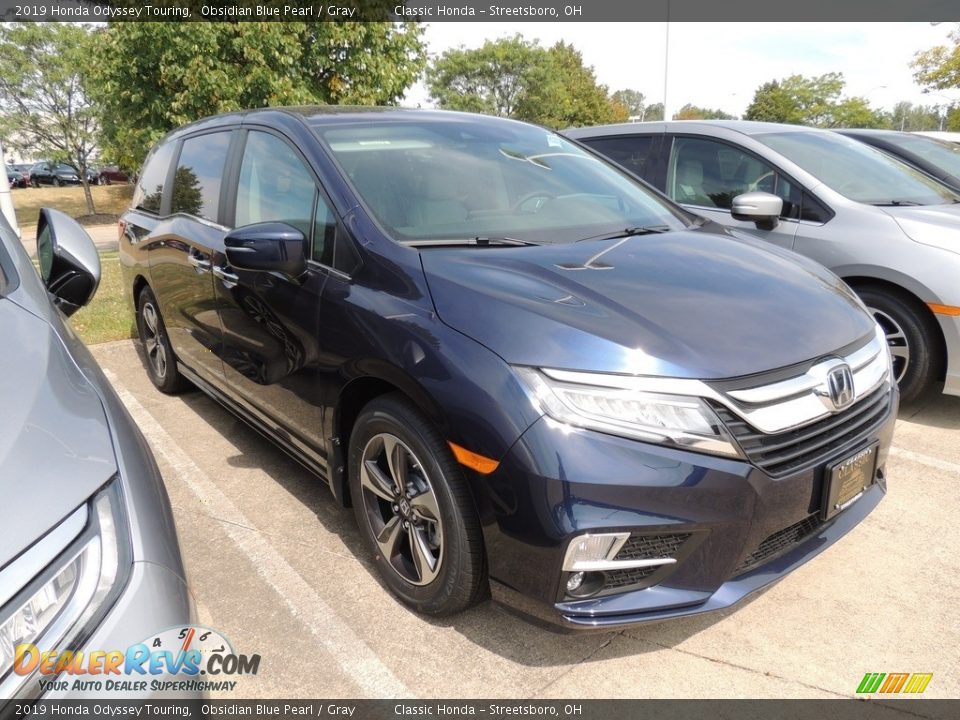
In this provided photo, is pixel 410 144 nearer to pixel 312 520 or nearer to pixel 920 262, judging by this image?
pixel 312 520

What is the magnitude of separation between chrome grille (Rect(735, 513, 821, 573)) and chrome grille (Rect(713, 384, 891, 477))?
198mm

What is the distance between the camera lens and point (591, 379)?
192 cm

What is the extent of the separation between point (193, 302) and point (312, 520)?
142 cm

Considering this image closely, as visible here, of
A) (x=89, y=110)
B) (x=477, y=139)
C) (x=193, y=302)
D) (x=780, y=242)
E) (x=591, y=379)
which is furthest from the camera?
(x=89, y=110)

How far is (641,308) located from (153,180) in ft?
12.3

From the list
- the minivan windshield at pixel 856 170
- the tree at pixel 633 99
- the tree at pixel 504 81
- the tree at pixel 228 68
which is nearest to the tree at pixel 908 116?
the tree at pixel 633 99

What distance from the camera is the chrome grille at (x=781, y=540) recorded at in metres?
2.07

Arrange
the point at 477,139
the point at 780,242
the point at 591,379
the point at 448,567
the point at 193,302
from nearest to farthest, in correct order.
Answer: the point at 591,379 < the point at 448,567 < the point at 477,139 < the point at 193,302 < the point at 780,242

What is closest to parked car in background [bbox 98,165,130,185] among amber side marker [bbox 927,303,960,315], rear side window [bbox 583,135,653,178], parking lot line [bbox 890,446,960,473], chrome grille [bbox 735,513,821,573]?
rear side window [bbox 583,135,653,178]

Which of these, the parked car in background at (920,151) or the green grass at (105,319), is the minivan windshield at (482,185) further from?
the parked car in background at (920,151)

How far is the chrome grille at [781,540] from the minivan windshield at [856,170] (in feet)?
9.83

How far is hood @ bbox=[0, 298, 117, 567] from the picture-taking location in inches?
50.1

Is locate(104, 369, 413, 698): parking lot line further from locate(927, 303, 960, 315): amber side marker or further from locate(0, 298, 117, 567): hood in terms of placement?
locate(927, 303, 960, 315): amber side marker

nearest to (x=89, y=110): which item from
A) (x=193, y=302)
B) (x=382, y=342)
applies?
Result: (x=193, y=302)
